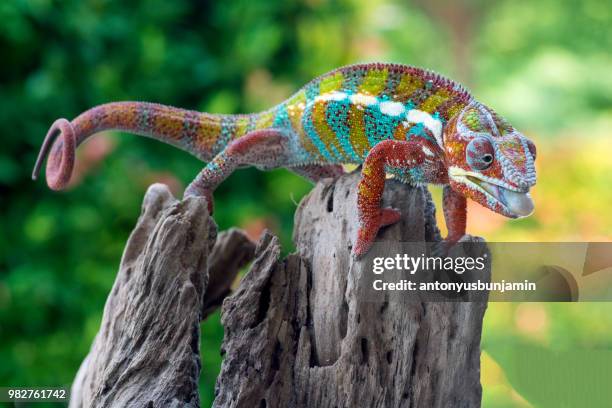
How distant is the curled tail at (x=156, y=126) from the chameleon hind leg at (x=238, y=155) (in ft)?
0.20

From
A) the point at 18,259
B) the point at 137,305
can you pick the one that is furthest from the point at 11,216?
the point at 137,305

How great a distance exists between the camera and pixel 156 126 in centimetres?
176

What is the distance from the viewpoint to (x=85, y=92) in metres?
2.40

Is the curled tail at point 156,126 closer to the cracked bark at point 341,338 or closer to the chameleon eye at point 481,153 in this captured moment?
the cracked bark at point 341,338

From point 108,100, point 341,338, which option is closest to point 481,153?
point 341,338

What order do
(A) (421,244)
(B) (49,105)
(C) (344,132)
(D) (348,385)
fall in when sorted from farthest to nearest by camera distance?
(B) (49,105) → (C) (344,132) → (A) (421,244) → (D) (348,385)

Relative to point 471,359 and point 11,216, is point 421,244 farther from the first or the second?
point 11,216

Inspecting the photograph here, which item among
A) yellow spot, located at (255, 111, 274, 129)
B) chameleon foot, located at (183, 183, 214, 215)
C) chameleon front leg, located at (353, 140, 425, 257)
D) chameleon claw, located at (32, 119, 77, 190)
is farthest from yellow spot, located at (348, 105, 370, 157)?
chameleon claw, located at (32, 119, 77, 190)

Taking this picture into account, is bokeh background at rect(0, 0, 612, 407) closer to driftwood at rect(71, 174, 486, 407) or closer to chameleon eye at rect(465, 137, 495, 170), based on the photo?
driftwood at rect(71, 174, 486, 407)

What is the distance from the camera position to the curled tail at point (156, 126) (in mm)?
1729

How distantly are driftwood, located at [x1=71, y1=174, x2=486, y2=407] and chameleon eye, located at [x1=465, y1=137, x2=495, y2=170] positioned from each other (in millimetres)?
211

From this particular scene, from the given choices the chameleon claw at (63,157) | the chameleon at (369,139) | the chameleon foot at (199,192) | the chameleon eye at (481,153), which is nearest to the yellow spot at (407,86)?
the chameleon at (369,139)

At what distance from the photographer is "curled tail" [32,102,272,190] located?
173cm

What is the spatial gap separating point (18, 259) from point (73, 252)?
175mm
